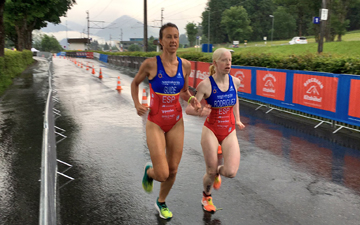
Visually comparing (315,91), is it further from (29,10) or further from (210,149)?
(29,10)

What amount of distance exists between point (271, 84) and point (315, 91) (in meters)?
2.28

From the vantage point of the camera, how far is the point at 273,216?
443 centimetres

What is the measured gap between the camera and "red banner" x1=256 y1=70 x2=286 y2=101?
11.9m

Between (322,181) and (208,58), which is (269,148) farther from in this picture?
(208,58)

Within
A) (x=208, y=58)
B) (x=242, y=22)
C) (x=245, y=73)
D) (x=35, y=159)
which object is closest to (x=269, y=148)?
(x=35, y=159)

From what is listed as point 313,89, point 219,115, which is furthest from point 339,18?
point 219,115

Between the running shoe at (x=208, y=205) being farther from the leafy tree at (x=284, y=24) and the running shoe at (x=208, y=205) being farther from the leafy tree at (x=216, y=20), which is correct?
the leafy tree at (x=216, y=20)

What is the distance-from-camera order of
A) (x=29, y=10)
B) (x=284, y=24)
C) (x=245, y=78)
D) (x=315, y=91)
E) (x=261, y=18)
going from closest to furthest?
(x=315, y=91) < (x=245, y=78) < (x=29, y=10) < (x=284, y=24) < (x=261, y=18)

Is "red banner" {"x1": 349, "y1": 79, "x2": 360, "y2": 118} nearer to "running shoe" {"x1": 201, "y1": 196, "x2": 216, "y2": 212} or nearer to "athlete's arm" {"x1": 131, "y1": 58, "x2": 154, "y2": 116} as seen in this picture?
"running shoe" {"x1": 201, "y1": 196, "x2": 216, "y2": 212}

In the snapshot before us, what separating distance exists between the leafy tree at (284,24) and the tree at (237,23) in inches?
363

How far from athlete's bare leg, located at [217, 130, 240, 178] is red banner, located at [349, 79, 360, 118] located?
6034 millimetres

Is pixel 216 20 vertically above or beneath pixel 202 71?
above

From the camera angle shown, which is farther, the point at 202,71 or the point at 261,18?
the point at 261,18

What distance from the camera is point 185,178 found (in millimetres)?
5820
